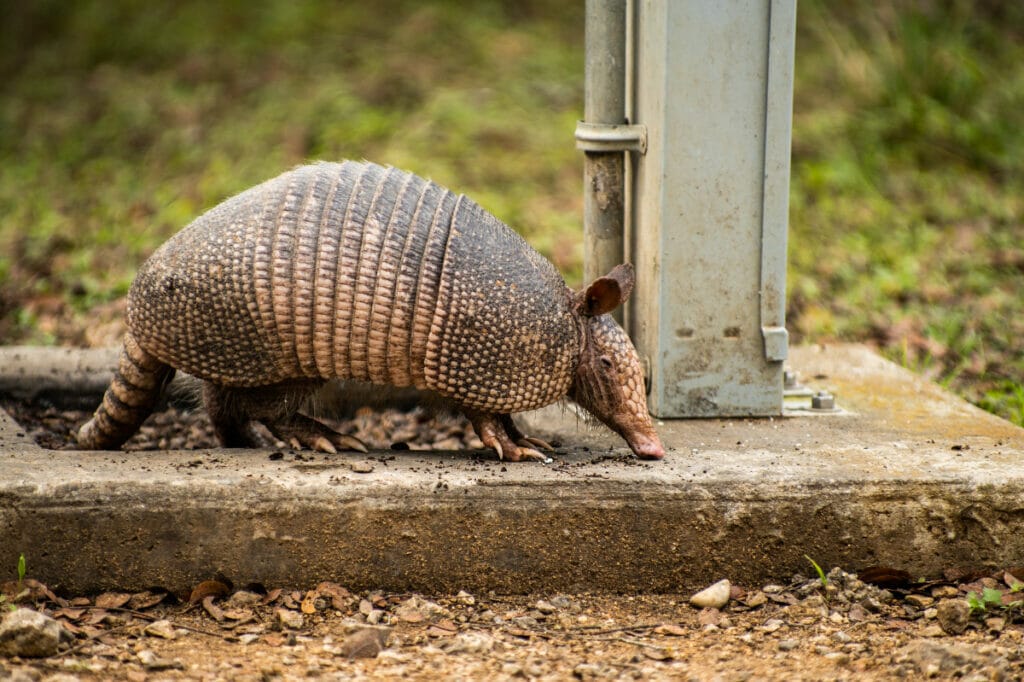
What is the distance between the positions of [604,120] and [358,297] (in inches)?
56.5

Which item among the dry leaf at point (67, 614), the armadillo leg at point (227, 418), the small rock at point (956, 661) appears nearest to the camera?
the small rock at point (956, 661)

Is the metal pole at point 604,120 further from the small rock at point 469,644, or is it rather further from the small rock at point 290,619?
the small rock at point 290,619

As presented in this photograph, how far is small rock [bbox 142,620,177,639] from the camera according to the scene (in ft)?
13.3

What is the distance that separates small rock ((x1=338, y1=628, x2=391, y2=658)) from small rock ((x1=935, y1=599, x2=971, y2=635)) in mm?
1899

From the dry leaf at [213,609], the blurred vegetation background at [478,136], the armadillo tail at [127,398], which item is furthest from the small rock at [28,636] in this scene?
the blurred vegetation background at [478,136]

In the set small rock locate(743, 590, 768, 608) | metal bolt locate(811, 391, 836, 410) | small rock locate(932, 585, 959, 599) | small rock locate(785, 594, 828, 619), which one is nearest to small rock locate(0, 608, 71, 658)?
small rock locate(743, 590, 768, 608)

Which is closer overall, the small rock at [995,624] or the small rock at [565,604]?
the small rock at [995,624]

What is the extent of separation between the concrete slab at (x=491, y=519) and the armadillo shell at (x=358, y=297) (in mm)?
358

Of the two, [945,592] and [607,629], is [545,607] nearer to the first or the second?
[607,629]

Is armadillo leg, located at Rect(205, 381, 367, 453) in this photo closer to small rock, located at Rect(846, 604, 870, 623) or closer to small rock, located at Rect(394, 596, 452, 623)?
small rock, located at Rect(394, 596, 452, 623)

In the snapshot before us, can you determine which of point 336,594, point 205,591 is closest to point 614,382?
point 336,594

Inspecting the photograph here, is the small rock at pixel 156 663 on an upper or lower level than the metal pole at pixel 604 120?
lower

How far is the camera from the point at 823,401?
5.38 meters

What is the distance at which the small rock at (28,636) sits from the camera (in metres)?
3.75
